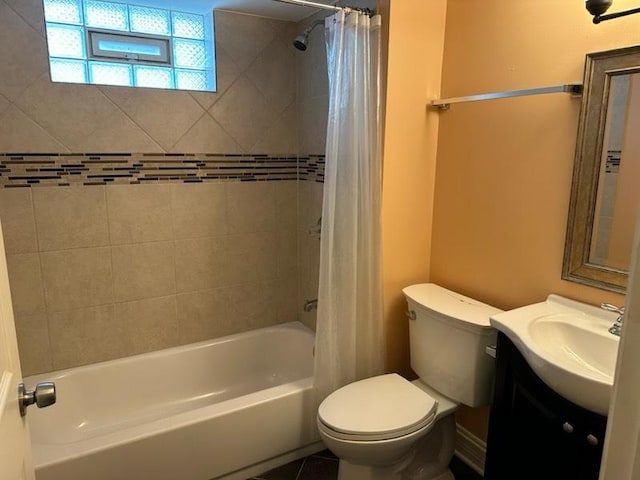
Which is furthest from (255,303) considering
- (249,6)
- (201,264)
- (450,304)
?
(249,6)

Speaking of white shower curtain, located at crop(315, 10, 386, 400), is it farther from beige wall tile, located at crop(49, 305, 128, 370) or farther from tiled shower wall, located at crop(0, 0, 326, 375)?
beige wall tile, located at crop(49, 305, 128, 370)

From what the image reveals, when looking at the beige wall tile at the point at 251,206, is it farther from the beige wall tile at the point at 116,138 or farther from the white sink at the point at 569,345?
the white sink at the point at 569,345

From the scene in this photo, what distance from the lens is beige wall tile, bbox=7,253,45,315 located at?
208 cm

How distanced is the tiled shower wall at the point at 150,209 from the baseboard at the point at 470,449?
1191 millimetres

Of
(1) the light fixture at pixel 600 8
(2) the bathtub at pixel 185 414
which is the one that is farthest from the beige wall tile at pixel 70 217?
(1) the light fixture at pixel 600 8

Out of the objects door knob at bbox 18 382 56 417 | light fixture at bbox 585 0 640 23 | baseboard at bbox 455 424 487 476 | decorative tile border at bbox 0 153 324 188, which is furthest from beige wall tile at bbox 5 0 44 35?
baseboard at bbox 455 424 487 476

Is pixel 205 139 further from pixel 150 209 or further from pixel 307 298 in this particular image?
pixel 307 298

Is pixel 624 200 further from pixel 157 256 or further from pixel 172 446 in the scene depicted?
pixel 157 256

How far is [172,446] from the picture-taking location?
1.79m

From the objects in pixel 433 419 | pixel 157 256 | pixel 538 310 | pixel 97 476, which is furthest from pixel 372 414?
pixel 157 256

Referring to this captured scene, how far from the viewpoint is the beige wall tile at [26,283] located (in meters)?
2.08

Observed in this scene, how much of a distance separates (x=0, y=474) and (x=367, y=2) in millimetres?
2041

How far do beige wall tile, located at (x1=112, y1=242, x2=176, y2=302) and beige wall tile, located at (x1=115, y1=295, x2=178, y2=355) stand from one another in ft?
0.14

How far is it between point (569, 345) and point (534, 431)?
0.30 metres
